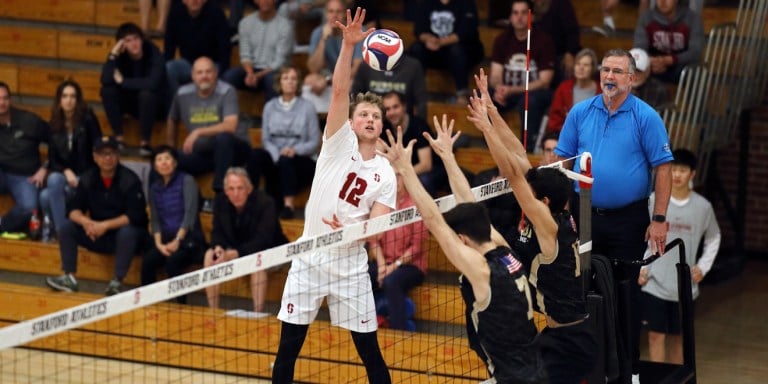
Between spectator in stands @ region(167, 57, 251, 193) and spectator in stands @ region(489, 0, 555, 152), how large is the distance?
9.34 feet

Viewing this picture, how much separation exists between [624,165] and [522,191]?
1.49m

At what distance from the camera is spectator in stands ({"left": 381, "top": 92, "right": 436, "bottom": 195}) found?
12617mm

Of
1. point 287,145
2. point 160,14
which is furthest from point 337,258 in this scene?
point 160,14

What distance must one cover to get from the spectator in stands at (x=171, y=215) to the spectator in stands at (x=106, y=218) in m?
0.18

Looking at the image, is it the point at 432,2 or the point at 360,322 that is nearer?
the point at 360,322

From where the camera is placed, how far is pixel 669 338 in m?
12.1

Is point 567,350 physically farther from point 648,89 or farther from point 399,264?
point 648,89

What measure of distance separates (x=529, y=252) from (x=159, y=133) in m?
7.64

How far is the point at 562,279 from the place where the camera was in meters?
8.27

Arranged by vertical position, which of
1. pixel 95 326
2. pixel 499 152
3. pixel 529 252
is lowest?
pixel 95 326

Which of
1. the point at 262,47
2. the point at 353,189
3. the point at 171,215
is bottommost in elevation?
the point at 171,215

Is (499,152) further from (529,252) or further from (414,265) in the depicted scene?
(414,265)

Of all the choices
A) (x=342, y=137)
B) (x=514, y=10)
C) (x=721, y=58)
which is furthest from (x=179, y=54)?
(x=342, y=137)

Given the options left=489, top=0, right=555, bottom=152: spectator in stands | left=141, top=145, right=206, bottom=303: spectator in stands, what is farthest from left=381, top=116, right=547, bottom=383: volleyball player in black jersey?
left=489, top=0, right=555, bottom=152: spectator in stands
